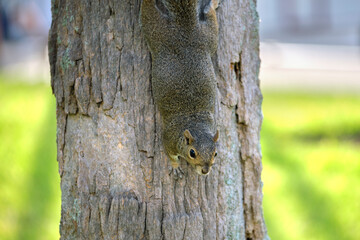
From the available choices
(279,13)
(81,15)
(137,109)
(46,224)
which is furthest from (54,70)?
(279,13)

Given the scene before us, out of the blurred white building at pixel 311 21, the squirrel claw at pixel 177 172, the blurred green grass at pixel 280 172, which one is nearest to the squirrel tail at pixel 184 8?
the squirrel claw at pixel 177 172

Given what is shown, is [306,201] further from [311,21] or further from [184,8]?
[311,21]

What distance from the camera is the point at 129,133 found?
202 centimetres

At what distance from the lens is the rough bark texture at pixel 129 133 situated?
6.62 ft

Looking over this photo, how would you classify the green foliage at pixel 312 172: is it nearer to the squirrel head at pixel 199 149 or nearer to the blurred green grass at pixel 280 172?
the blurred green grass at pixel 280 172

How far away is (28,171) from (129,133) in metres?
2.42

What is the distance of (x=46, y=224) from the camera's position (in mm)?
3500

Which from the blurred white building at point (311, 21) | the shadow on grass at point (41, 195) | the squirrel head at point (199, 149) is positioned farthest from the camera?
the blurred white building at point (311, 21)

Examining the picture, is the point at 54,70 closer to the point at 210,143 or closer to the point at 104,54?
the point at 104,54

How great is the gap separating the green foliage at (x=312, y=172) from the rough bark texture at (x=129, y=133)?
1.52 m

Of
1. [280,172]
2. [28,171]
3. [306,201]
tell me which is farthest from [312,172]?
[28,171]

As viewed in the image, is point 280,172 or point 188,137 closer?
point 188,137

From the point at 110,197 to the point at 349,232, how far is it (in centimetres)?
210

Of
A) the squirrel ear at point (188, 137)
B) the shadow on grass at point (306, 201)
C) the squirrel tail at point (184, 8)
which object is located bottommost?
the shadow on grass at point (306, 201)
